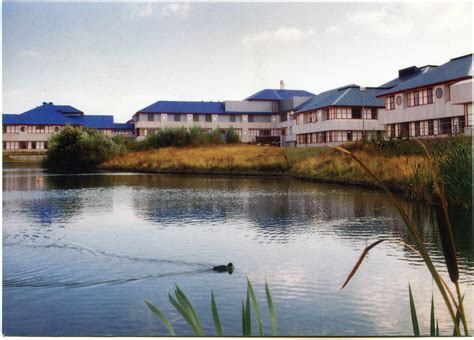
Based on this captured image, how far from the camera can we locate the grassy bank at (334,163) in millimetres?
14836

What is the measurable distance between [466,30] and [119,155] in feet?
133

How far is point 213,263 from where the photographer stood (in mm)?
9719

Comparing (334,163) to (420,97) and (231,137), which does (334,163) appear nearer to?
(420,97)

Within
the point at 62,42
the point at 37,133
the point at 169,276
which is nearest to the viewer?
the point at 169,276

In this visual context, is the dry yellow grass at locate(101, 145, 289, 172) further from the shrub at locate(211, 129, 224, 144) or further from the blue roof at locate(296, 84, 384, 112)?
the blue roof at locate(296, 84, 384, 112)

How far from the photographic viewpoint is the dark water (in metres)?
6.67

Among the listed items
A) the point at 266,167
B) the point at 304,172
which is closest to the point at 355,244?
the point at 304,172

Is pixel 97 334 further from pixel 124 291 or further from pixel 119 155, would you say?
pixel 119 155

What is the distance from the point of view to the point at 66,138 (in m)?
43.8

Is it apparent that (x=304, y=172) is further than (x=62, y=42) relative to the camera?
Yes

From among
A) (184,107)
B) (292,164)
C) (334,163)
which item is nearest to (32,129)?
(184,107)

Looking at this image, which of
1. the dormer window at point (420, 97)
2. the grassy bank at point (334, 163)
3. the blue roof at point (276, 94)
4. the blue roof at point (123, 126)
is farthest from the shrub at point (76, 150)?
the blue roof at point (276, 94)

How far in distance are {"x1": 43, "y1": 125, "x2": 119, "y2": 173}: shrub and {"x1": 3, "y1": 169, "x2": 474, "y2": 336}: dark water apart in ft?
84.3

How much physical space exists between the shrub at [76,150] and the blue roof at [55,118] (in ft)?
46.5
